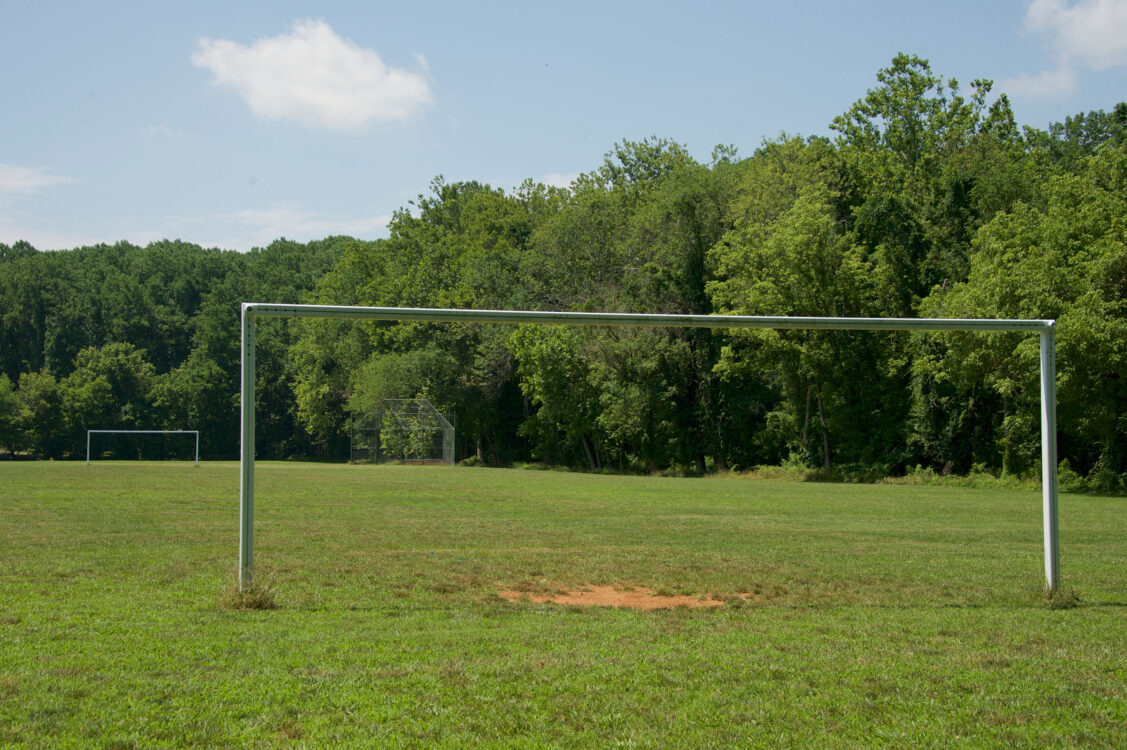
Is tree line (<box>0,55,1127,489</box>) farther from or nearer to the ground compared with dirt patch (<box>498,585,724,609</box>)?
farther from the ground

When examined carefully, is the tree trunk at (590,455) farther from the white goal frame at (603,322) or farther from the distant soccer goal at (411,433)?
the white goal frame at (603,322)

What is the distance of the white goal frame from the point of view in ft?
28.2

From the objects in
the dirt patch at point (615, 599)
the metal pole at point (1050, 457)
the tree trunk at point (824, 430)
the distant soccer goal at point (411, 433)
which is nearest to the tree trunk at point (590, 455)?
the distant soccer goal at point (411, 433)

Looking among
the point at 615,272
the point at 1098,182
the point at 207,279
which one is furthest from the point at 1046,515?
the point at 207,279

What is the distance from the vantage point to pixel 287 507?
69.3 feet

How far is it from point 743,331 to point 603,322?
37.6 metres

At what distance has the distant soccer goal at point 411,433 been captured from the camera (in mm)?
56094

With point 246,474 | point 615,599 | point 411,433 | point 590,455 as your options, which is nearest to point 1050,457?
point 615,599

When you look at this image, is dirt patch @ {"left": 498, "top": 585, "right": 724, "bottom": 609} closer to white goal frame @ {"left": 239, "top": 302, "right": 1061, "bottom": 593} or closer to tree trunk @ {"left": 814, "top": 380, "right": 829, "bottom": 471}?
white goal frame @ {"left": 239, "top": 302, "right": 1061, "bottom": 593}

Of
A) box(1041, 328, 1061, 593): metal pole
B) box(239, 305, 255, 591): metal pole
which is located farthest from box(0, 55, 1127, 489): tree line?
box(239, 305, 255, 591): metal pole

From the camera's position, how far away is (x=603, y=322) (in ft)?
30.9

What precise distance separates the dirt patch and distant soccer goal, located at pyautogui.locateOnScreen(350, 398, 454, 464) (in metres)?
46.7

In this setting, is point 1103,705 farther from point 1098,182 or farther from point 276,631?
point 1098,182

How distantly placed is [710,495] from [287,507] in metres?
13.6
